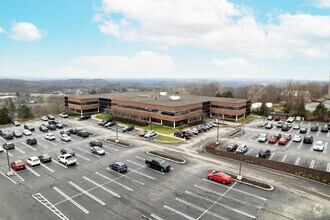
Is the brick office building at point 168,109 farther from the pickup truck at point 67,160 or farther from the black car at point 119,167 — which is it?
the pickup truck at point 67,160

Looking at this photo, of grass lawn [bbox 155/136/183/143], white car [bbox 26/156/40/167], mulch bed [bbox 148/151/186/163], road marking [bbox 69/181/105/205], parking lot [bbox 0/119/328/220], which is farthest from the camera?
grass lawn [bbox 155/136/183/143]

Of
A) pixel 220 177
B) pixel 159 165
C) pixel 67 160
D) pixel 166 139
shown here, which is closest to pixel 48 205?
pixel 67 160

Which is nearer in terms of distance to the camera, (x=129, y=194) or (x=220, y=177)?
(x=129, y=194)

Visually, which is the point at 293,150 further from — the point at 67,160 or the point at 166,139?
the point at 67,160

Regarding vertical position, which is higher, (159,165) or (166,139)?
(159,165)

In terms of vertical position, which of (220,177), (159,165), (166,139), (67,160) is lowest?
(166,139)

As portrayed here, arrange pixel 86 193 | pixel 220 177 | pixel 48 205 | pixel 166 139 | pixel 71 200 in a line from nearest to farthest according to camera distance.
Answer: pixel 48 205, pixel 71 200, pixel 86 193, pixel 220 177, pixel 166 139

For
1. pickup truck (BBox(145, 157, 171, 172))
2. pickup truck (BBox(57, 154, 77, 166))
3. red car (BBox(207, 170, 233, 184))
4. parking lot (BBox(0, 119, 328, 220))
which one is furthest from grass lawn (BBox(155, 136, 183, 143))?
red car (BBox(207, 170, 233, 184))

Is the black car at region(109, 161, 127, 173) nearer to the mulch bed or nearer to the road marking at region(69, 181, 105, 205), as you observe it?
the road marking at region(69, 181, 105, 205)

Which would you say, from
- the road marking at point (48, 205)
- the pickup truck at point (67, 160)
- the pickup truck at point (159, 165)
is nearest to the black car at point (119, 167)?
the pickup truck at point (159, 165)
